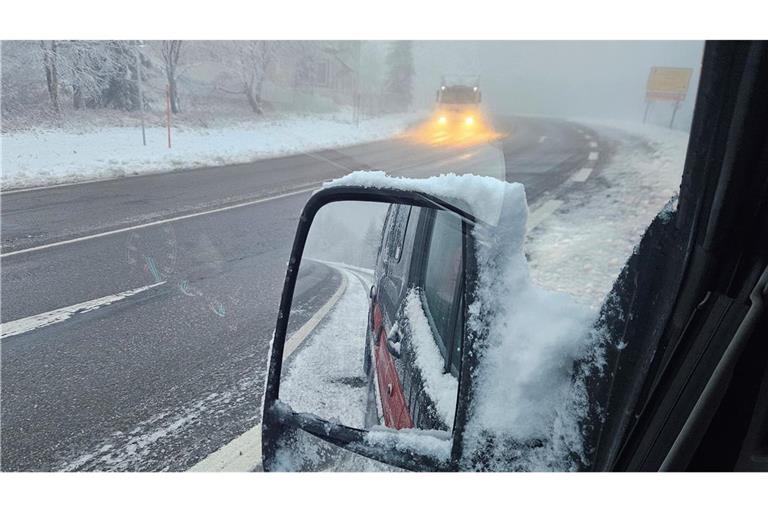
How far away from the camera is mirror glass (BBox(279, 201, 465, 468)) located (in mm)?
1155

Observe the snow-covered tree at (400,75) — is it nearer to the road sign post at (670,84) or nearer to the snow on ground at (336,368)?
the road sign post at (670,84)

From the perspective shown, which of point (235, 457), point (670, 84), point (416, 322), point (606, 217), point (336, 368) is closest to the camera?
point (670, 84)

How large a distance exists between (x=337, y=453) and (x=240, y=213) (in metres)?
6.17

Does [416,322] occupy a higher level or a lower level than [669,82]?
lower

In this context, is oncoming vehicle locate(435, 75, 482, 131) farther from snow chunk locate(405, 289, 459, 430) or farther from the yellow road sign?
snow chunk locate(405, 289, 459, 430)

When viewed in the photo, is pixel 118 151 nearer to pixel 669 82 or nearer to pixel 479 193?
pixel 479 193

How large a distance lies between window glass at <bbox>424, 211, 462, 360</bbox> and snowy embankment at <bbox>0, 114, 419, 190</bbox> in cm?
549

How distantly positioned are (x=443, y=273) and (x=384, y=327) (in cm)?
54

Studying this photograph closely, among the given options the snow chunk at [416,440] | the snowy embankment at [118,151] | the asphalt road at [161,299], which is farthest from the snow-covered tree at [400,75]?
the snowy embankment at [118,151]

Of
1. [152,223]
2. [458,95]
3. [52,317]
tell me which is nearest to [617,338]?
[458,95]

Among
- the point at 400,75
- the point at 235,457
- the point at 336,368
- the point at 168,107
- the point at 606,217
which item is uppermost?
Result: the point at 400,75

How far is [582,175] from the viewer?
3463 millimetres

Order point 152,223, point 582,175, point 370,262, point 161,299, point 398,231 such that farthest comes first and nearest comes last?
point 152,223 → point 161,299 → point 582,175 → point 370,262 → point 398,231

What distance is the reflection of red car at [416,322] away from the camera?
112cm
